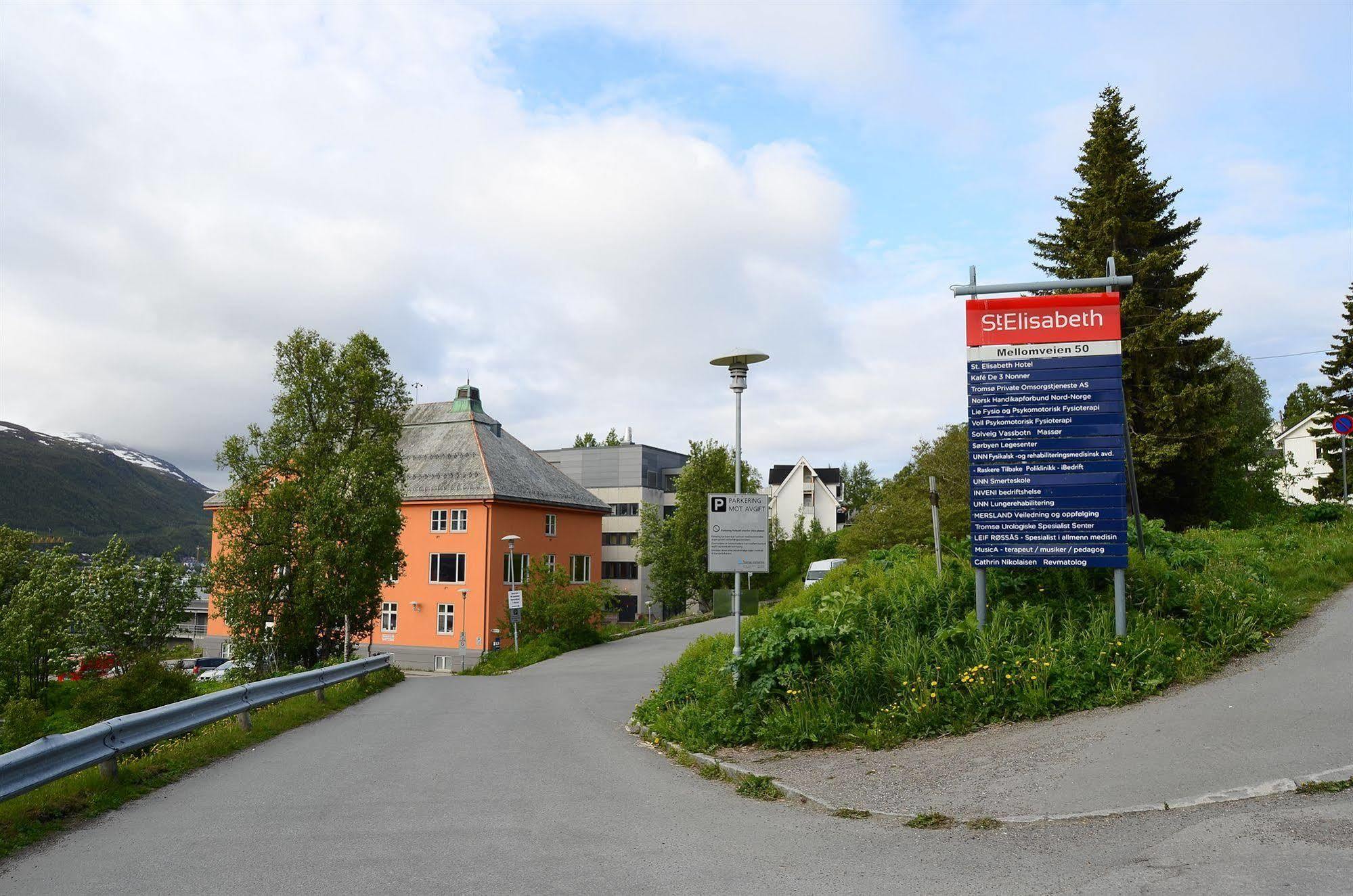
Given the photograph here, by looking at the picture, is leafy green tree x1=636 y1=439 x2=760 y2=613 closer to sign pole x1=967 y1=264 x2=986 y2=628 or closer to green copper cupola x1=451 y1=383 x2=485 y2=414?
green copper cupola x1=451 y1=383 x2=485 y2=414

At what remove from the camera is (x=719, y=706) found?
33.3 feet

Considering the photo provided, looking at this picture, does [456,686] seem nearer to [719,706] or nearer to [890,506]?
[719,706]

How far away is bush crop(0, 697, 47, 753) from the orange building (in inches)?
805

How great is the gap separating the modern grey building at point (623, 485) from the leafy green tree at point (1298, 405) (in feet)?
164

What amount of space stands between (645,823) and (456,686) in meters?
14.4

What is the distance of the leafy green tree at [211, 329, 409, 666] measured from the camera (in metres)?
27.8

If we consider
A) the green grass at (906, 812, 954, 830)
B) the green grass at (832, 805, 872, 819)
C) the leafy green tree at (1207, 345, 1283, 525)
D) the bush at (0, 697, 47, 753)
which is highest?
the leafy green tree at (1207, 345, 1283, 525)

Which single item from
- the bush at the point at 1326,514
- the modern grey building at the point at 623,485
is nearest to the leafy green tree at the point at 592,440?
the modern grey building at the point at 623,485

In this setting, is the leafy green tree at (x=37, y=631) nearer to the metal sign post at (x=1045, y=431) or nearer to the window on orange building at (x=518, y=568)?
the window on orange building at (x=518, y=568)

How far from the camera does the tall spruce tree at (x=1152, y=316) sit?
80.1 feet

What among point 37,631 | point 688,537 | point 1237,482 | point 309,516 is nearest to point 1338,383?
point 1237,482

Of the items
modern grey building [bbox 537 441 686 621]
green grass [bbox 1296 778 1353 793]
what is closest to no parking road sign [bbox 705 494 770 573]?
green grass [bbox 1296 778 1353 793]

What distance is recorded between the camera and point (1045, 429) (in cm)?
992

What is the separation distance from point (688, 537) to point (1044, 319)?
154ft
